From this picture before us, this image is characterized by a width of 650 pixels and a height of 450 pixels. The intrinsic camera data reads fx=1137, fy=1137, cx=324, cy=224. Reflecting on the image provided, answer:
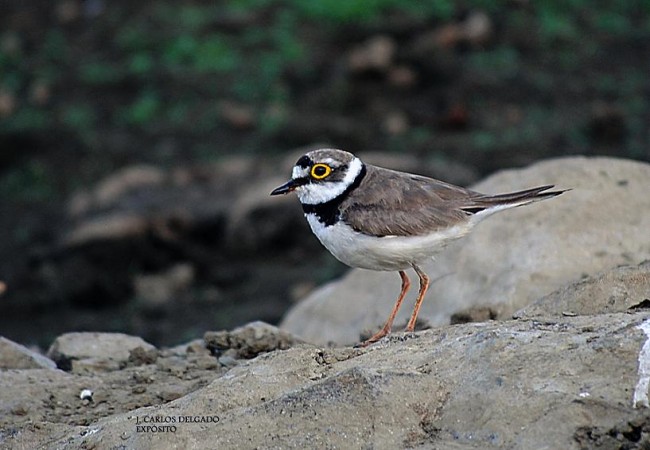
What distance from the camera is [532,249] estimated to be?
7375 millimetres

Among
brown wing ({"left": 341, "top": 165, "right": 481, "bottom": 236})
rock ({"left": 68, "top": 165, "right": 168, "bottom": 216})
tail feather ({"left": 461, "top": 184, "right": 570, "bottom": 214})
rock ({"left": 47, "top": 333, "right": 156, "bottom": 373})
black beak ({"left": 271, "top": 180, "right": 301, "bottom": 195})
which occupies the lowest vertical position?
rock ({"left": 47, "top": 333, "right": 156, "bottom": 373})

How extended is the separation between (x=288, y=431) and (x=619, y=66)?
10.8 m

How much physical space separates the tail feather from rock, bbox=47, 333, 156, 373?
2.15m

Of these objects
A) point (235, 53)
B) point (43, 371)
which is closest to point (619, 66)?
point (235, 53)

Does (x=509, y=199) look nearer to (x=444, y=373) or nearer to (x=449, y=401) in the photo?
(x=444, y=373)

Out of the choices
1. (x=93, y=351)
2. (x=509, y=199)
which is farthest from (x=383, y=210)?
(x=93, y=351)

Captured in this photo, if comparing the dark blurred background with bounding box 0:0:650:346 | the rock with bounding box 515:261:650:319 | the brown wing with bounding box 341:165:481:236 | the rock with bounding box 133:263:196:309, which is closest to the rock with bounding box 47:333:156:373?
the brown wing with bounding box 341:165:481:236

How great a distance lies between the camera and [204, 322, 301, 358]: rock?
270 inches

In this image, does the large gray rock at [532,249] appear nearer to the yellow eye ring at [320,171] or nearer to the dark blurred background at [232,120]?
the yellow eye ring at [320,171]

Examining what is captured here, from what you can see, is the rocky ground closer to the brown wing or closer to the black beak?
the brown wing

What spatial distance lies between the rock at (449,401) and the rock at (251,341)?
1468mm

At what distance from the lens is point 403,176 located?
267 inches

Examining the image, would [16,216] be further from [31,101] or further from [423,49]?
[423,49]

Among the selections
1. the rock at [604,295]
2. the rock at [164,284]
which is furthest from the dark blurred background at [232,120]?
the rock at [604,295]
